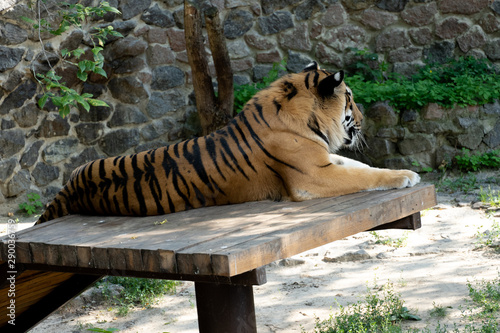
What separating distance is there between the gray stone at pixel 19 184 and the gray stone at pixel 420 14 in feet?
16.7

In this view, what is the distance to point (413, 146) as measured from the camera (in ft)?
24.4

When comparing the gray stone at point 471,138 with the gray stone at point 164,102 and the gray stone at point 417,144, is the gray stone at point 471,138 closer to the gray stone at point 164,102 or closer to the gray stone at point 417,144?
the gray stone at point 417,144

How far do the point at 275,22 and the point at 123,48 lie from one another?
202 cm

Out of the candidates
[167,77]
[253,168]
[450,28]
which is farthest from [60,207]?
[450,28]

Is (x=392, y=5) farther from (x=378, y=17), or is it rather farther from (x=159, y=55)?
(x=159, y=55)

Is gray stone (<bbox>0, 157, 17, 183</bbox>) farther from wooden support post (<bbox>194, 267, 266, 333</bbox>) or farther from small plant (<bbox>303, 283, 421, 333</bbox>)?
wooden support post (<bbox>194, 267, 266, 333</bbox>)

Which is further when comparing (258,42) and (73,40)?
(258,42)

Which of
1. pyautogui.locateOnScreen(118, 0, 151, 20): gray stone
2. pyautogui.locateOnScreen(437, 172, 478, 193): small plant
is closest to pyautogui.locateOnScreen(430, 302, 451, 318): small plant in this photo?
pyautogui.locateOnScreen(437, 172, 478, 193): small plant

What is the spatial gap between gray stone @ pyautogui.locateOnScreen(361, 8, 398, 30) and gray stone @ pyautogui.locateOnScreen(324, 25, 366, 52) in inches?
6.7

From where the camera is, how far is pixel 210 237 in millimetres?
2484

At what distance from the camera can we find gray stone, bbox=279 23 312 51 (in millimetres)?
8188

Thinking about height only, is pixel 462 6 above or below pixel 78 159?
above

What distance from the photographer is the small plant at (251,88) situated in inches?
298

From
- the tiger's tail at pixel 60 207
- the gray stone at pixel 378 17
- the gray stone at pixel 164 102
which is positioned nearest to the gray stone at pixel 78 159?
the gray stone at pixel 164 102
